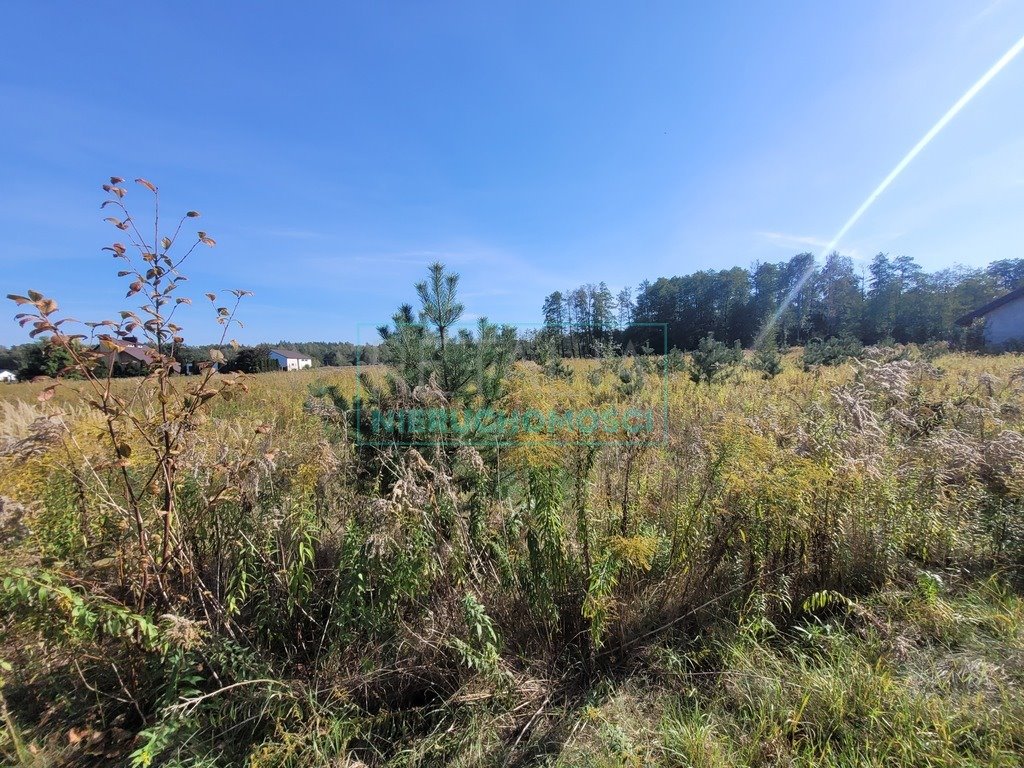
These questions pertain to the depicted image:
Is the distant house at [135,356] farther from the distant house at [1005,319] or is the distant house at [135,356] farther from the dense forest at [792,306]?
the distant house at [1005,319]

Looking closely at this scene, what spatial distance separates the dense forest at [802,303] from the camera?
85.8 ft

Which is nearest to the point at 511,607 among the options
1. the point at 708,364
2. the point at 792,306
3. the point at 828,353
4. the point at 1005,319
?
the point at 708,364

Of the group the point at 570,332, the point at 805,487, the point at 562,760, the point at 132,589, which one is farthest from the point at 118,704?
the point at 570,332

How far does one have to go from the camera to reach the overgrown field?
1811 millimetres

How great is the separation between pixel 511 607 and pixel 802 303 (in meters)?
49.3

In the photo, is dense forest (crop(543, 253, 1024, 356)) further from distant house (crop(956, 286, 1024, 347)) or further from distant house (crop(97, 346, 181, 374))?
distant house (crop(97, 346, 181, 374))

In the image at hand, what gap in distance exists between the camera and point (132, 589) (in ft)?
6.59

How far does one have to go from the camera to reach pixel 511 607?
2.41 meters

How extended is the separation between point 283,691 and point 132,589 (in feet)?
3.00

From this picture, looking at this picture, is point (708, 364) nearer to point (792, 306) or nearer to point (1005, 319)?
point (1005, 319)

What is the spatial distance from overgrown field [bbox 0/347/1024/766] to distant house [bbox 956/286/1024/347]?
27779 millimetres

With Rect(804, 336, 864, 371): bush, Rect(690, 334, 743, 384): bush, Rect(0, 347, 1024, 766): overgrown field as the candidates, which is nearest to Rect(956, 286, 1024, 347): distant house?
Rect(804, 336, 864, 371): bush

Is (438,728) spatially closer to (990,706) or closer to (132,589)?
(132,589)

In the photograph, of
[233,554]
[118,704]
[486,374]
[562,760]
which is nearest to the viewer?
[562,760]
